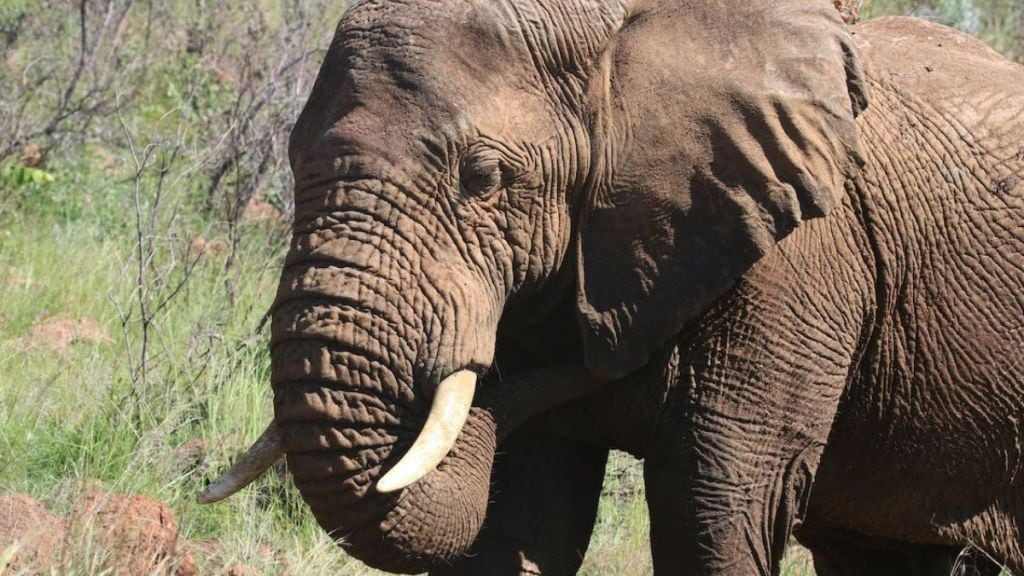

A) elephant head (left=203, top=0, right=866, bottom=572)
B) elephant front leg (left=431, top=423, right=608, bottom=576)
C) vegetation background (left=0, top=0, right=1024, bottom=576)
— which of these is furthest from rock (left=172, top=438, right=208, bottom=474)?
elephant head (left=203, top=0, right=866, bottom=572)

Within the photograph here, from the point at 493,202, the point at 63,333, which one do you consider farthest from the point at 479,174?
the point at 63,333

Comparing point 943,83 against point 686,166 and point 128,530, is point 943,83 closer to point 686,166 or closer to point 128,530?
point 686,166

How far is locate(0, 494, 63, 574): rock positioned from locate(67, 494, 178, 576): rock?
0.06 metres

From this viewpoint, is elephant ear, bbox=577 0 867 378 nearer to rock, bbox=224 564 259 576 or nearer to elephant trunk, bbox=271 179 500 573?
elephant trunk, bbox=271 179 500 573

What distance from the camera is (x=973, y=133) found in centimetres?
487

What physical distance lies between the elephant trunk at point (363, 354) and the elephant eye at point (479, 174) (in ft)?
0.63

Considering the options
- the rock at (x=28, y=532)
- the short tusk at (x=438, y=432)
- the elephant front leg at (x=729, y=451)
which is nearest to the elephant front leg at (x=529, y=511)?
the elephant front leg at (x=729, y=451)

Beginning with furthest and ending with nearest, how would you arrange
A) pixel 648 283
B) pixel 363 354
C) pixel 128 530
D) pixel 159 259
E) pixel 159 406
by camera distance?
pixel 159 259 → pixel 159 406 → pixel 128 530 → pixel 648 283 → pixel 363 354

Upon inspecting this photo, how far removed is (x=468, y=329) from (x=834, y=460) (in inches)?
53.7

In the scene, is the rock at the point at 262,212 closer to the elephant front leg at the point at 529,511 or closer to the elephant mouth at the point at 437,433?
the elephant front leg at the point at 529,511

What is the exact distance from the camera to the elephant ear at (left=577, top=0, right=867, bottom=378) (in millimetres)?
4289

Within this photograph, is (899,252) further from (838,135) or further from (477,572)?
(477,572)

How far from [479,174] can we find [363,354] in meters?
0.49

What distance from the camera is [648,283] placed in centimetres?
433
